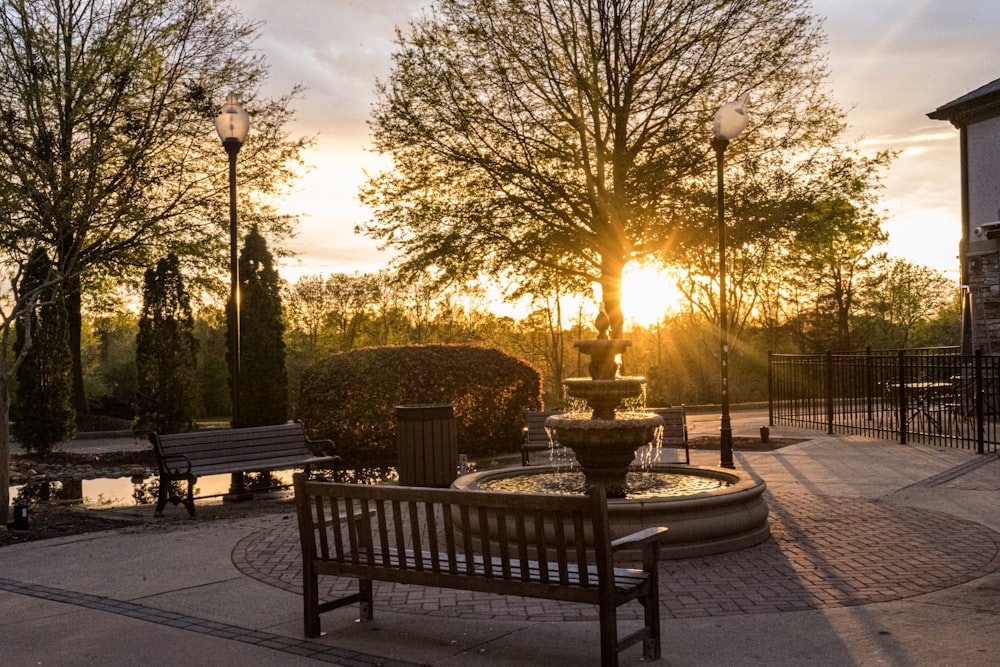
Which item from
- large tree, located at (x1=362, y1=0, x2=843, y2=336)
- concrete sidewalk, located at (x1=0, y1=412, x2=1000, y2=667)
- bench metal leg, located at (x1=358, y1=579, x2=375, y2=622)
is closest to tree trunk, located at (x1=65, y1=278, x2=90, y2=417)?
large tree, located at (x1=362, y1=0, x2=843, y2=336)

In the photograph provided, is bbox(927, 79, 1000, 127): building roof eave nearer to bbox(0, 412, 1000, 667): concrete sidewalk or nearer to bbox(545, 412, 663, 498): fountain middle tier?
bbox(0, 412, 1000, 667): concrete sidewalk

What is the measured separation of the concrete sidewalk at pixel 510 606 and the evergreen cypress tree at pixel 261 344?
1153 centimetres

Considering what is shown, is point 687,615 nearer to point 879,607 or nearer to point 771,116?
point 879,607

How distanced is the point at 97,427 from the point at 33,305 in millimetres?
14846

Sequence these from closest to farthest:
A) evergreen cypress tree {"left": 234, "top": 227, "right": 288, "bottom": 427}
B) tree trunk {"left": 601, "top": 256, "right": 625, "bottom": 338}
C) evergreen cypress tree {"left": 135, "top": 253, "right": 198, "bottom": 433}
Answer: evergreen cypress tree {"left": 135, "top": 253, "right": 198, "bottom": 433}, evergreen cypress tree {"left": 234, "top": 227, "right": 288, "bottom": 427}, tree trunk {"left": 601, "top": 256, "right": 625, "bottom": 338}

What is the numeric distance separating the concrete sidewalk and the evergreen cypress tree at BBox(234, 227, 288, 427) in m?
11.5

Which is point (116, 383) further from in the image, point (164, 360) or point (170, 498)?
point (170, 498)

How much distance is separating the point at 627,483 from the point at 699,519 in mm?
1690

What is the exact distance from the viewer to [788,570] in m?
6.98

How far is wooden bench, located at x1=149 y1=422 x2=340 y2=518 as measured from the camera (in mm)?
10422

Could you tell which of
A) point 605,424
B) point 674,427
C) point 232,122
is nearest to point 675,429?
point 674,427

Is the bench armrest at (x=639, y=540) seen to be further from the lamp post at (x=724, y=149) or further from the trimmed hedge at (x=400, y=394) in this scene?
the trimmed hedge at (x=400, y=394)

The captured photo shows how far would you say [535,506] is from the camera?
15.7 feet

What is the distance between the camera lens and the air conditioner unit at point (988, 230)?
70.1 ft
